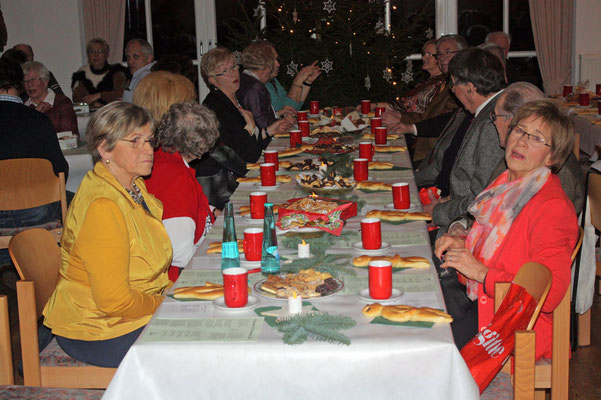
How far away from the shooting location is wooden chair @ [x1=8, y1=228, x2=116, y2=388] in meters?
2.01

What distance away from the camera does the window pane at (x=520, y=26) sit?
8.07 meters

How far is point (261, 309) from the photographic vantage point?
5.61 ft

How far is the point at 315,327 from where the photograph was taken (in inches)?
60.8

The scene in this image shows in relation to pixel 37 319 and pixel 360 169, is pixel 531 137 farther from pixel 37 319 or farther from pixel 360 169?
pixel 37 319

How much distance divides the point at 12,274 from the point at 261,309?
308 centimetres

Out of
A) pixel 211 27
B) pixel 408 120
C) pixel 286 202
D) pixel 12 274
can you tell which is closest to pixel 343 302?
pixel 286 202

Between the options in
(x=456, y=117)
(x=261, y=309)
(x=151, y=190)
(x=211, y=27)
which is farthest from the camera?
(x=211, y=27)

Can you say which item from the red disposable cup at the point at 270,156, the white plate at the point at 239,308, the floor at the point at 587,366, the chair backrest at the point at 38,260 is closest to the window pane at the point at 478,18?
the floor at the point at 587,366

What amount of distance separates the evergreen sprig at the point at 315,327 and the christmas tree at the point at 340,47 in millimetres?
5512

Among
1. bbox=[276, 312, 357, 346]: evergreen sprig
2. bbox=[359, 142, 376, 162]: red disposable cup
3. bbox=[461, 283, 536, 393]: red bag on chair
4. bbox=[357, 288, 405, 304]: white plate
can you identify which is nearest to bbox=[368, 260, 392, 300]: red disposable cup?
bbox=[357, 288, 405, 304]: white plate

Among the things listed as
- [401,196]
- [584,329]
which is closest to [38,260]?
[401,196]

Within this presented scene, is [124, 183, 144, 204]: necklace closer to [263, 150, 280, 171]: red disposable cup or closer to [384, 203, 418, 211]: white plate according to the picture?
[384, 203, 418, 211]: white plate

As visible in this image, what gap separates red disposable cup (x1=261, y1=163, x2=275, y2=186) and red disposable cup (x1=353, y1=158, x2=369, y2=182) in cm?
39

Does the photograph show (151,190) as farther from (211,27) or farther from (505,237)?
(211,27)
